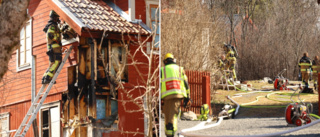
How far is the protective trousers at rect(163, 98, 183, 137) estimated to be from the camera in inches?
251

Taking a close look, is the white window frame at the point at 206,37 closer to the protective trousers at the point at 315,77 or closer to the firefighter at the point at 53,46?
the protective trousers at the point at 315,77

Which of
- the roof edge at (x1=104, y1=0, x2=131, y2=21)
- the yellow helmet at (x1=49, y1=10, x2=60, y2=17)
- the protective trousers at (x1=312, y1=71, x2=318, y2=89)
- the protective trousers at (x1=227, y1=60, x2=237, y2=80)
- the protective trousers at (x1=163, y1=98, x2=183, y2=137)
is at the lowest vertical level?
the protective trousers at (x1=163, y1=98, x2=183, y2=137)

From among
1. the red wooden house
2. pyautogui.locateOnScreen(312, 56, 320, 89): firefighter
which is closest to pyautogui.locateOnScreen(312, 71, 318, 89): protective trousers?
pyautogui.locateOnScreen(312, 56, 320, 89): firefighter

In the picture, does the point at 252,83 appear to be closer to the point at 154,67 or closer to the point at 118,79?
the point at 154,67

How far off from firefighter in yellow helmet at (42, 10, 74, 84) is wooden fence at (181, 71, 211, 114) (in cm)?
202

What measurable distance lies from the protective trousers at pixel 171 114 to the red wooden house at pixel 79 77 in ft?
1.29

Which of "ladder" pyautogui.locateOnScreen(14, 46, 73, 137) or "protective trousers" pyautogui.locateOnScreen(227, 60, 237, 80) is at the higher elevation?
"protective trousers" pyautogui.locateOnScreen(227, 60, 237, 80)

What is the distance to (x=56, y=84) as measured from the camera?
549 centimetres

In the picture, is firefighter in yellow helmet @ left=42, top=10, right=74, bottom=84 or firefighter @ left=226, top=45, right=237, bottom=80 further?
firefighter @ left=226, top=45, right=237, bottom=80

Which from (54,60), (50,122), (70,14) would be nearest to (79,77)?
(54,60)

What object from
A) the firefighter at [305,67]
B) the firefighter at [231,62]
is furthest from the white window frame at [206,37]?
the firefighter at [305,67]

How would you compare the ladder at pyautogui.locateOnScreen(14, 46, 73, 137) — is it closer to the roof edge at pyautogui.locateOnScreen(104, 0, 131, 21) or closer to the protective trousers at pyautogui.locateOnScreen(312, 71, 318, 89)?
the roof edge at pyautogui.locateOnScreen(104, 0, 131, 21)

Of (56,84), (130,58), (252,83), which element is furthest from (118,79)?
(252,83)

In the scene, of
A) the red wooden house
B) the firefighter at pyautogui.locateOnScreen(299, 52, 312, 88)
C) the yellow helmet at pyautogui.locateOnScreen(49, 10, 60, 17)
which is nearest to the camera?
the red wooden house
